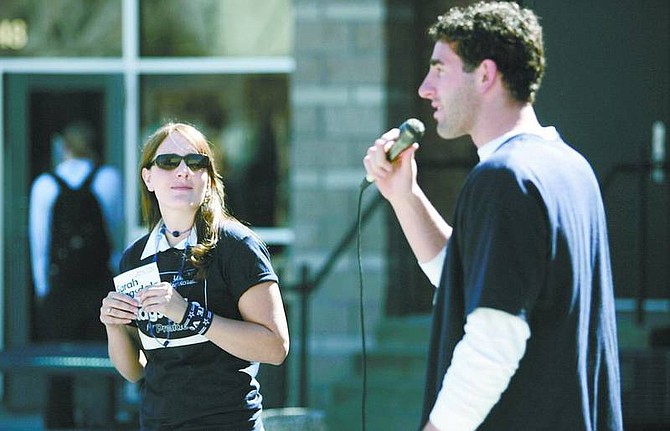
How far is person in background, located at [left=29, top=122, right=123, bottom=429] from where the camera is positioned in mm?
8312

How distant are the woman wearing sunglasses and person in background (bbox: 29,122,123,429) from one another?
5036 mm

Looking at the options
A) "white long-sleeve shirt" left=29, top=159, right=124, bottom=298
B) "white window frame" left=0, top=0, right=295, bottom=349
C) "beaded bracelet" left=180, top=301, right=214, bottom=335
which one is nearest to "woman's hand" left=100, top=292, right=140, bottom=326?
"beaded bracelet" left=180, top=301, right=214, bottom=335

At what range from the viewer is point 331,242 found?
25.2 feet

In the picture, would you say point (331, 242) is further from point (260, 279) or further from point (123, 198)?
point (260, 279)

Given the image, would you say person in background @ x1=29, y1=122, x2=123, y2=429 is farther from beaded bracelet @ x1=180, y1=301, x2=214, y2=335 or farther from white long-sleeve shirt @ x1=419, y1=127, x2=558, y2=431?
white long-sleeve shirt @ x1=419, y1=127, x2=558, y2=431

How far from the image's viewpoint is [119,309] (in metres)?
3.26

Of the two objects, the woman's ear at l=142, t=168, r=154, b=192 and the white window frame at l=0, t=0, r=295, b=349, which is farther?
the white window frame at l=0, t=0, r=295, b=349

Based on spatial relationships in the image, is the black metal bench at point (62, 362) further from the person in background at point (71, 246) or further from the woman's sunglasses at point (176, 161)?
the woman's sunglasses at point (176, 161)

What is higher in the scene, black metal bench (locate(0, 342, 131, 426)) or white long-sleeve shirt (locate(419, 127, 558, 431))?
white long-sleeve shirt (locate(419, 127, 558, 431))

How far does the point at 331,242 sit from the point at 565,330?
5.17m

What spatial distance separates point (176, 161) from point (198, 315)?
505 millimetres

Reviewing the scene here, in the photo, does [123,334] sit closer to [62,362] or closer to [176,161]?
[176,161]

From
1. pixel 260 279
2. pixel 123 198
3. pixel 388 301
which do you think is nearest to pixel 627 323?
pixel 388 301

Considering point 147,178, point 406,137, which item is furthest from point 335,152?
point 406,137
